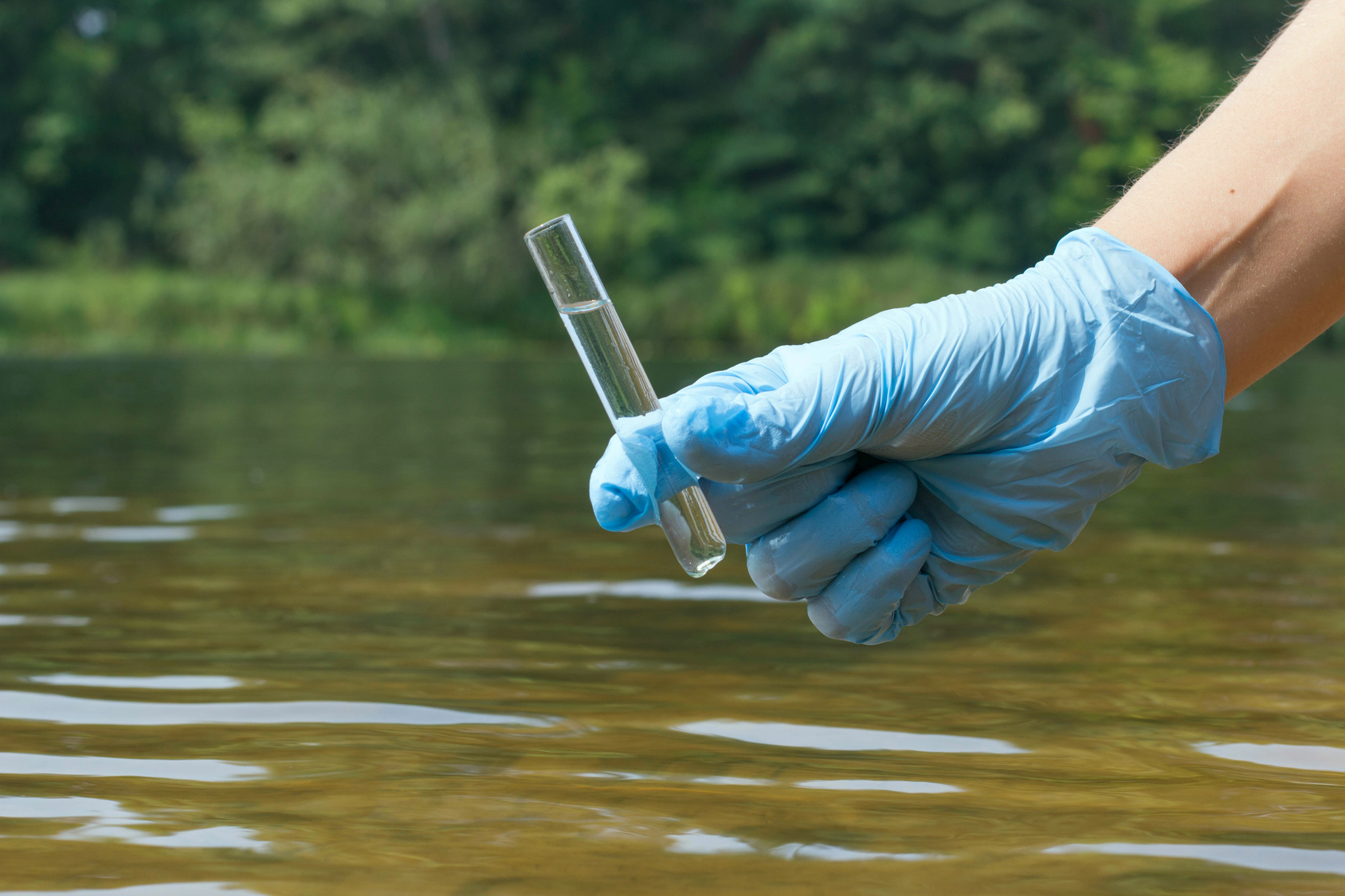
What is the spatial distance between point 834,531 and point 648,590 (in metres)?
1.42

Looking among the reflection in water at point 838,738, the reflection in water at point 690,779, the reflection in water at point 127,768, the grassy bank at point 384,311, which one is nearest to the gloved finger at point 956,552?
the reflection in water at point 838,738

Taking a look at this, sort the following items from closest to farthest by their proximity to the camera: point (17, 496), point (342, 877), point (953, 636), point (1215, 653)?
point (342, 877) < point (1215, 653) < point (953, 636) < point (17, 496)

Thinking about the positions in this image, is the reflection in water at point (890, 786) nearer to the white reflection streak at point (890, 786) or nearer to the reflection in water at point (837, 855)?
the white reflection streak at point (890, 786)

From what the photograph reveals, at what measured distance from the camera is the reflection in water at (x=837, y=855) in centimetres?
132

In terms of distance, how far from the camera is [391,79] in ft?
108

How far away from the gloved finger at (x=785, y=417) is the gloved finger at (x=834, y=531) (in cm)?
12

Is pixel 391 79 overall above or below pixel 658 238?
above

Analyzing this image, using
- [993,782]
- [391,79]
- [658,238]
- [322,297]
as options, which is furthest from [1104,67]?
[993,782]

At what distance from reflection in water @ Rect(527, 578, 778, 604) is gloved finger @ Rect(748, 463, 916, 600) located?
1.19m

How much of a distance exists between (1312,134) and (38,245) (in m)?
35.2

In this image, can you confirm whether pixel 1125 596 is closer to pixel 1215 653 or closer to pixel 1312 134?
pixel 1215 653

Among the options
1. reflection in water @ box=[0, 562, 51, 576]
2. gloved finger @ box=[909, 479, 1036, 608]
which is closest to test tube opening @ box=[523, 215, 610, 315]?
gloved finger @ box=[909, 479, 1036, 608]

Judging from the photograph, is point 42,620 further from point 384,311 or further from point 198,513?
point 384,311

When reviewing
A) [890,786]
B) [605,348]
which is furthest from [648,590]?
[890,786]
